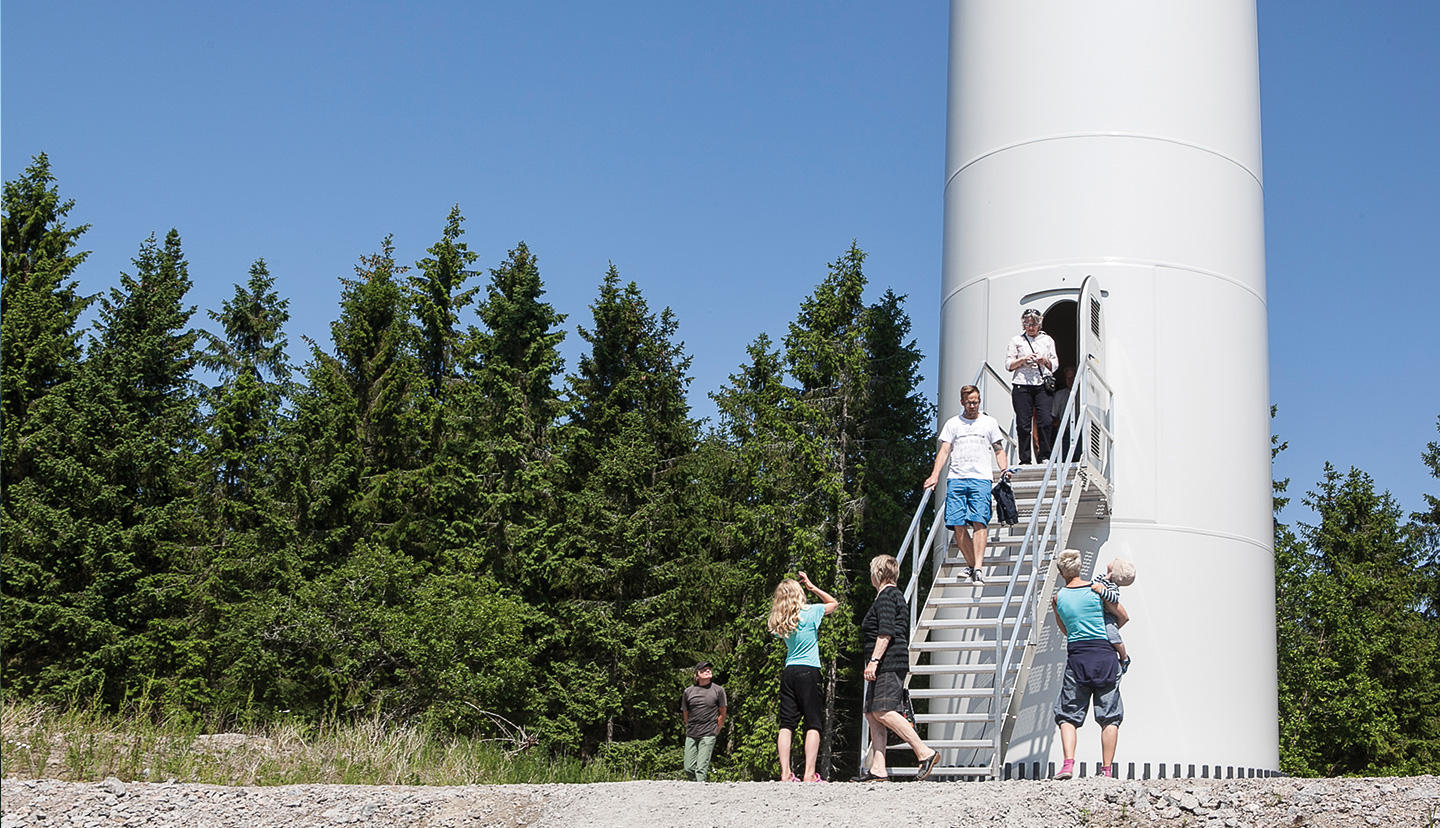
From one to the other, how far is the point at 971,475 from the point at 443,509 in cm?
2253

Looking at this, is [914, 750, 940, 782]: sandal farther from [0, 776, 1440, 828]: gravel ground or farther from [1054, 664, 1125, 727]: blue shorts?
[1054, 664, 1125, 727]: blue shorts

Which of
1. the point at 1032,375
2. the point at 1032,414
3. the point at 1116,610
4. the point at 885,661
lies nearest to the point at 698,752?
the point at 885,661

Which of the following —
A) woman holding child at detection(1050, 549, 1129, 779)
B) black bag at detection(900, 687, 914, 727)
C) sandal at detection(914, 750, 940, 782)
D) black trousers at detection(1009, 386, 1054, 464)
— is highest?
black trousers at detection(1009, 386, 1054, 464)

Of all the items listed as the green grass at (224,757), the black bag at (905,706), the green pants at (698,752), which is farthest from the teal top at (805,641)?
the green grass at (224,757)

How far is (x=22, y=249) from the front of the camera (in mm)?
34250

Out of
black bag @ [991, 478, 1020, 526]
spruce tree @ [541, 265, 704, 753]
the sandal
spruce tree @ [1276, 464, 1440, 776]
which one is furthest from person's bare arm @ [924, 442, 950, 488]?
spruce tree @ [1276, 464, 1440, 776]

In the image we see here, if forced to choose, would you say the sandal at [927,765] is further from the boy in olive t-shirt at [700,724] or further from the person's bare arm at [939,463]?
the boy in olive t-shirt at [700,724]

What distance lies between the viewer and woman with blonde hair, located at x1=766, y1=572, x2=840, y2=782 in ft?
32.4

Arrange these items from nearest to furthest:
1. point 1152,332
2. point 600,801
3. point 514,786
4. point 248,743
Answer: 1. point 600,801
2. point 514,786
3. point 248,743
4. point 1152,332

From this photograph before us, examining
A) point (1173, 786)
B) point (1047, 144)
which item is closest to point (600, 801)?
point (1173, 786)

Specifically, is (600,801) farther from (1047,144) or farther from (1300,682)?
(1300,682)

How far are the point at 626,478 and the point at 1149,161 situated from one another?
16.7 m

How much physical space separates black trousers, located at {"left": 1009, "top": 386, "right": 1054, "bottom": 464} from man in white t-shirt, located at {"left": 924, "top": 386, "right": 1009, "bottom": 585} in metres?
1.23

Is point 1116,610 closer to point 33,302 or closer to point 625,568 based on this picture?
point 625,568
